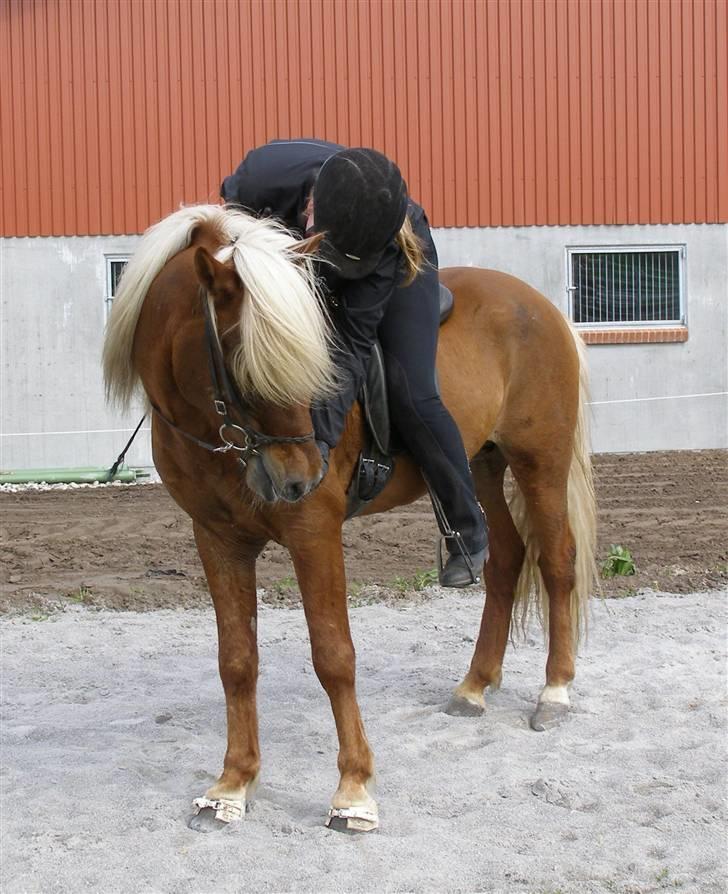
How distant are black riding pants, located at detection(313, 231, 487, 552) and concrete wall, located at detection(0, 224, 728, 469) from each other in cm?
880

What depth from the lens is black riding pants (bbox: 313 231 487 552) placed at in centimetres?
342

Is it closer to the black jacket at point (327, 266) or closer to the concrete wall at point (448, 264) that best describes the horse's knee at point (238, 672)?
the black jacket at point (327, 266)

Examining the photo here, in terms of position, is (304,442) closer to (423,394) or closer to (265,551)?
(423,394)

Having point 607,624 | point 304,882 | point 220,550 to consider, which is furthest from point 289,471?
point 607,624

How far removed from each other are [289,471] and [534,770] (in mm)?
1582

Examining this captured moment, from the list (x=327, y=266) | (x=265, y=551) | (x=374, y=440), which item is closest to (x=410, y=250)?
(x=327, y=266)

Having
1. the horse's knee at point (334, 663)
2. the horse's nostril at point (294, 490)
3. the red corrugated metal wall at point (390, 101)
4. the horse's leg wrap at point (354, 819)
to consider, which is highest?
the red corrugated metal wall at point (390, 101)

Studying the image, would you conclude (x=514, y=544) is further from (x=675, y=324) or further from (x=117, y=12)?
(x=117, y=12)

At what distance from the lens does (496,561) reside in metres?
4.57

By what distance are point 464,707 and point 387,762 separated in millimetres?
661

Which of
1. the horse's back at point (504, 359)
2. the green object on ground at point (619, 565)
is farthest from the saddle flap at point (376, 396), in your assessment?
the green object on ground at point (619, 565)

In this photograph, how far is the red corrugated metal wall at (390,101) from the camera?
12250mm

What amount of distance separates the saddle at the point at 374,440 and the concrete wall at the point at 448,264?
8910 millimetres

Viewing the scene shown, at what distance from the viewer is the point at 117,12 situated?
1219 centimetres
